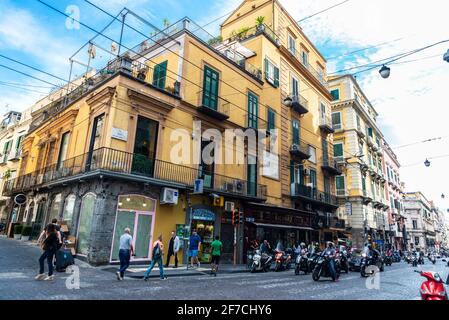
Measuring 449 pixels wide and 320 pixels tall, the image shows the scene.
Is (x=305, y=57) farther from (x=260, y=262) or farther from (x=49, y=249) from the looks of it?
(x=49, y=249)

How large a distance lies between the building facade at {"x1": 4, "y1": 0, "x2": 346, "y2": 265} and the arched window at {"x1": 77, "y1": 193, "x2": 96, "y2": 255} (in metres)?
0.05

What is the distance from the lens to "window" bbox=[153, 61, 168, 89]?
17.6m

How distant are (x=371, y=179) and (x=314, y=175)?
652 inches

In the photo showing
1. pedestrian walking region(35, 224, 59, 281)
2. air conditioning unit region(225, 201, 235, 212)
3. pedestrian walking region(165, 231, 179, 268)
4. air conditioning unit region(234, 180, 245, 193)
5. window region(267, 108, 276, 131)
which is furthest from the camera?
window region(267, 108, 276, 131)

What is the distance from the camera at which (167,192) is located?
1475 cm

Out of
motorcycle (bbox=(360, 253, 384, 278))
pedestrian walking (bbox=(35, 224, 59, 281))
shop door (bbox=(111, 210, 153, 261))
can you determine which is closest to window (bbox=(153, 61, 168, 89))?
shop door (bbox=(111, 210, 153, 261))

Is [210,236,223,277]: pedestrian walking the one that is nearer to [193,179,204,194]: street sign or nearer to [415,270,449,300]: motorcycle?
[193,179,204,194]: street sign

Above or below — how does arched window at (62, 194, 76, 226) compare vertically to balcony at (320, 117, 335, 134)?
below

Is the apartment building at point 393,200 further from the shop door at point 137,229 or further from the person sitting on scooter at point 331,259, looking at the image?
the shop door at point 137,229

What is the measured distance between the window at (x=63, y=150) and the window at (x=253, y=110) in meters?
12.3

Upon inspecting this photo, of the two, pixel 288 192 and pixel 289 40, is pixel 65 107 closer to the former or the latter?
pixel 288 192

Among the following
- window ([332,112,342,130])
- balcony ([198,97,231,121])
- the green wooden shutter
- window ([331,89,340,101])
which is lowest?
balcony ([198,97,231,121])

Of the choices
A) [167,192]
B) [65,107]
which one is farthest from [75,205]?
[65,107]

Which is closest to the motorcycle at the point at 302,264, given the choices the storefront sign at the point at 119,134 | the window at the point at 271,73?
the storefront sign at the point at 119,134
